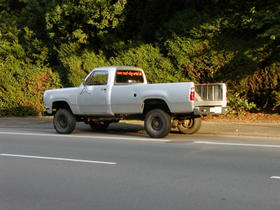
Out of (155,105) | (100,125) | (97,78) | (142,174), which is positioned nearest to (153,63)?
(100,125)

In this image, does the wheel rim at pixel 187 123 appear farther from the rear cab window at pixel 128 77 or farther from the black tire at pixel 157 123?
the rear cab window at pixel 128 77

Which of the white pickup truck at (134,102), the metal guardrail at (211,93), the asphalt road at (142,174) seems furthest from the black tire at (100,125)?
the metal guardrail at (211,93)

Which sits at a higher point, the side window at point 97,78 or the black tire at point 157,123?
the side window at point 97,78

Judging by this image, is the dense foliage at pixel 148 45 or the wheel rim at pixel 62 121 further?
the dense foliage at pixel 148 45

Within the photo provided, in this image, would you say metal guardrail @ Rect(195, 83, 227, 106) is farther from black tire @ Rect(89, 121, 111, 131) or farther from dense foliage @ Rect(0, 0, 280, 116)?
black tire @ Rect(89, 121, 111, 131)

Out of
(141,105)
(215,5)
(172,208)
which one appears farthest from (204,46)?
(172,208)

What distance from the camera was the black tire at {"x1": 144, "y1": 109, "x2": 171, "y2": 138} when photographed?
1234 centimetres

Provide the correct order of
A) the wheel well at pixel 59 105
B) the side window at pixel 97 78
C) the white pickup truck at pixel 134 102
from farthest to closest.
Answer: the wheel well at pixel 59 105 < the side window at pixel 97 78 < the white pickup truck at pixel 134 102

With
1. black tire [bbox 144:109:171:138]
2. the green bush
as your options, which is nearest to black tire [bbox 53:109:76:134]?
black tire [bbox 144:109:171:138]

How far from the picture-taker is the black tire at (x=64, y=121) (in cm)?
1434

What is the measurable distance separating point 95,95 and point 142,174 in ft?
21.2

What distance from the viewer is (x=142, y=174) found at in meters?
7.52

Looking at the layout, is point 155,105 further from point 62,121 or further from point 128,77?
point 62,121

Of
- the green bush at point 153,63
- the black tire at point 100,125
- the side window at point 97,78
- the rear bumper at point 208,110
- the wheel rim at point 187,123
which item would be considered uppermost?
the green bush at point 153,63
